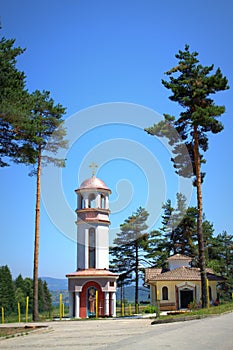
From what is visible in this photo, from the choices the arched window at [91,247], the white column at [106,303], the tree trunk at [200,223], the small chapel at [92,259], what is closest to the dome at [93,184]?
the small chapel at [92,259]

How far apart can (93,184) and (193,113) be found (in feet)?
31.8

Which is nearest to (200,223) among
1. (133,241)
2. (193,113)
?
(193,113)

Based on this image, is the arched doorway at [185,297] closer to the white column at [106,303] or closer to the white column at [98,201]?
the white column at [106,303]

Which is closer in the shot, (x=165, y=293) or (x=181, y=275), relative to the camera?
(x=165, y=293)

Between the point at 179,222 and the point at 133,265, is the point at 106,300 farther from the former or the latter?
the point at 179,222

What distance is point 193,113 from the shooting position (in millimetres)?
21969

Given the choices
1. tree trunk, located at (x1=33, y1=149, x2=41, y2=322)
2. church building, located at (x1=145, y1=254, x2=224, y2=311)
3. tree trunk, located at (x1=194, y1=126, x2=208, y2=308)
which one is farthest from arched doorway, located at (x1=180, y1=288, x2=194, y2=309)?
tree trunk, located at (x1=33, y1=149, x2=41, y2=322)

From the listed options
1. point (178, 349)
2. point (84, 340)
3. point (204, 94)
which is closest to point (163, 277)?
point (204, 94)

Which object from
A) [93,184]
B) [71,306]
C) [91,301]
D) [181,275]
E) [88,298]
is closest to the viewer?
[71,306]

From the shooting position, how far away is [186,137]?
23469 mm

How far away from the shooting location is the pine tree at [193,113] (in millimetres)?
22156

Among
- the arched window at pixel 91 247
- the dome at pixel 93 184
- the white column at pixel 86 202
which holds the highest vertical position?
the dome at pixel 93 184

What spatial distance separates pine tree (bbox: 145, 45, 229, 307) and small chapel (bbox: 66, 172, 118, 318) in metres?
7.14

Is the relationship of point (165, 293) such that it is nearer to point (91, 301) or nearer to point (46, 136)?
point (91, 301)
